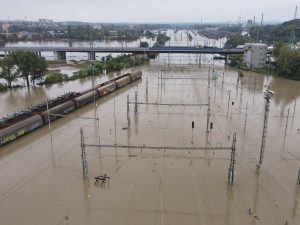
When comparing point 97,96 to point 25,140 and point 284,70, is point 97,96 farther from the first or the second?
point 284,70

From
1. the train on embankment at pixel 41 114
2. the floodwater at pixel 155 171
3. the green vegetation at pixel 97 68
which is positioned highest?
the green vegetation at pixel 97 68

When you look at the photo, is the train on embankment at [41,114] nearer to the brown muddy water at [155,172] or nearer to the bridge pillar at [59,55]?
the brown muddy water at [155,172]

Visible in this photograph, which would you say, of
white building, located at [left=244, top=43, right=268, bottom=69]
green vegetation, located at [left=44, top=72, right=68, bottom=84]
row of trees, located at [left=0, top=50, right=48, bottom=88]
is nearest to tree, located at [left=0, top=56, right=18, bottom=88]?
row of trees, located at [left=0, top=50, right=48, bottom=88]

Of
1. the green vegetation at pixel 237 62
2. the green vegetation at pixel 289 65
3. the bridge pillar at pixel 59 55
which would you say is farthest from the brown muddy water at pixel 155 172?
the bridge pillar at pixel 59 55

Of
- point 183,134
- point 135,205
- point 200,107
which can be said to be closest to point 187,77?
point 200,107

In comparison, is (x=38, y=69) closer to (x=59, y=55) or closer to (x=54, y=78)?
(x=54, y=78)

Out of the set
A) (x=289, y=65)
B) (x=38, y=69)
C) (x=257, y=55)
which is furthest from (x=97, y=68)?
(x=289, y=65)

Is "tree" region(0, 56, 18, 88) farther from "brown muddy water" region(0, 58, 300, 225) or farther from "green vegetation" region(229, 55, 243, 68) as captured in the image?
"green vegetation" region(229, 55, 243, 68)
